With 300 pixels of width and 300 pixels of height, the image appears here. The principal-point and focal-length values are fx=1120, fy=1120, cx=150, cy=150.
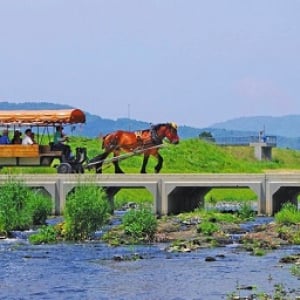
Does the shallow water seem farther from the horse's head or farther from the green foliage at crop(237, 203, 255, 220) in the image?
the horse's head

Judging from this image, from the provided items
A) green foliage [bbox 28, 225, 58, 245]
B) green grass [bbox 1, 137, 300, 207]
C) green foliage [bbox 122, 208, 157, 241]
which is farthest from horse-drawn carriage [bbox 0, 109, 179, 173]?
green foliage [bbox 122, 208, 157, 241]

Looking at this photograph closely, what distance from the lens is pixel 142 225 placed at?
45344mm

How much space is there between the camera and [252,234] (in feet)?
152

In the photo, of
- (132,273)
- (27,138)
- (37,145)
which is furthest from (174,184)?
(132,273)

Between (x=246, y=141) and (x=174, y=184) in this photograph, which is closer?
(x=174, y=184)

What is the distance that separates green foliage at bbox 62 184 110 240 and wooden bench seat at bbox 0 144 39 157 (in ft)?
44.8

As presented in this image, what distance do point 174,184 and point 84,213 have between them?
16.0 meters

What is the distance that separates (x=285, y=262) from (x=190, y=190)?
28426mm

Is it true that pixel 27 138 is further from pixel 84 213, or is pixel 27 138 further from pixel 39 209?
pixel 84 213

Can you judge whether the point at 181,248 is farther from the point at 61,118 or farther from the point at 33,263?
the point at 61,118

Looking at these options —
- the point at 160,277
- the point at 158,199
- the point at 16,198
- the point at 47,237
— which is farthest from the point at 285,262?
the point at 158,199

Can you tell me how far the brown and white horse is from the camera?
6462 centimetres

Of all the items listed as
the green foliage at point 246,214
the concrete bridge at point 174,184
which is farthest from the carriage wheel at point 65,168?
the green foliage at point 246,214

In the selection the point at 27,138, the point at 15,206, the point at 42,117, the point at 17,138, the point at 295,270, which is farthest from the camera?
the point at 17,138
